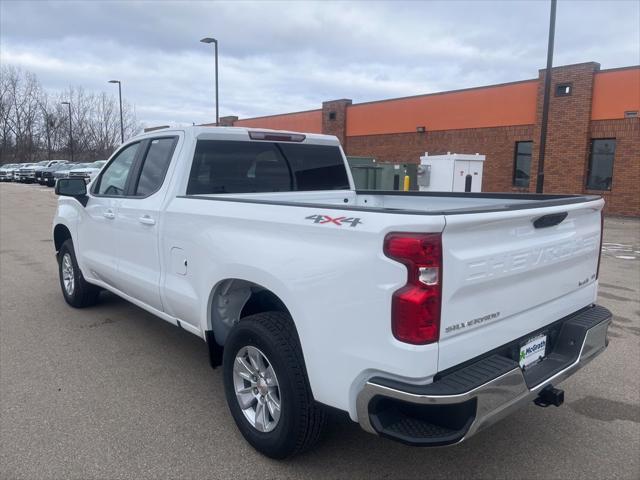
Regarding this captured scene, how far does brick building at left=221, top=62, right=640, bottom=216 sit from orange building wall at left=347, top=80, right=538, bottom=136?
0.04m

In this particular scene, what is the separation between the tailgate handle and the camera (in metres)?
2.80

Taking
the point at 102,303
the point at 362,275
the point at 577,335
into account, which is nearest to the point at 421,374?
the point at 362,275

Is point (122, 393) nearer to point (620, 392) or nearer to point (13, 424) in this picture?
point (13, 424)

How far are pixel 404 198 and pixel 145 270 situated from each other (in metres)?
2.31

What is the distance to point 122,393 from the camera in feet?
13.2

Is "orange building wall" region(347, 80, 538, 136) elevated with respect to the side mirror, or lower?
elevated

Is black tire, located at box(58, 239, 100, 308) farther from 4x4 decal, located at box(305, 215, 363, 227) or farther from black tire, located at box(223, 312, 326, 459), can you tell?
4x4 decal, located at box(305, 215, 363, 227)

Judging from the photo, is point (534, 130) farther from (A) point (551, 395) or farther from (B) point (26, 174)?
(B) point (26, 174)

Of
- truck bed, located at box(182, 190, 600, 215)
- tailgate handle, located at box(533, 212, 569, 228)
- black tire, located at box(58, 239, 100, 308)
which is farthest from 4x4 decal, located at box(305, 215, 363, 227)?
black tire, located at box(58, 239, 100, 308)

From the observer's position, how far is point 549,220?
2.88 meters

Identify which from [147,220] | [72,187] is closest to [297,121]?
[72,187]

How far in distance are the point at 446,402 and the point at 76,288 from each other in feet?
16.2

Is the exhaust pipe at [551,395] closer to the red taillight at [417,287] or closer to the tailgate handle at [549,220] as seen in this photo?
the tailgate handle at [549,220]

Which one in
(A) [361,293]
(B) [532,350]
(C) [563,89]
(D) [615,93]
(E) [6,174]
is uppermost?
(C) [563,89]
